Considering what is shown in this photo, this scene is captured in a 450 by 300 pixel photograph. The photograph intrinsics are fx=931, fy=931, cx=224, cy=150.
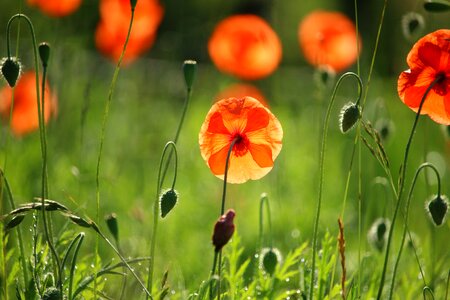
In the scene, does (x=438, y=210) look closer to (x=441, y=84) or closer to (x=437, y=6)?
(x=441, y=84)

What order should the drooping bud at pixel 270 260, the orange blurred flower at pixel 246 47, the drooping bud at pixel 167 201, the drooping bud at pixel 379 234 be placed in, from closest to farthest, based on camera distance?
the drooping bud at pixel 167 201 < the drooping bud at pixel 270 260 < the drooping bud at pixel 379 234 < the orange blurred flower at pixel 246 47

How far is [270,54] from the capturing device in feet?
15.3

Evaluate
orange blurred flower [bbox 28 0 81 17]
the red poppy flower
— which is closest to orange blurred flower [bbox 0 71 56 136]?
orange blurred flower [bbox 28 0 81 17]

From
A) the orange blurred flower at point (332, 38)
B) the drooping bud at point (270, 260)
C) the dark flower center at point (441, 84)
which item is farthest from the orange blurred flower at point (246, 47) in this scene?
the dark flower center at point (441, 84)

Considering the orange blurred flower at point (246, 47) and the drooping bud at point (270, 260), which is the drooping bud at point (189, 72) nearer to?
the drooping bud at point (270, 260)

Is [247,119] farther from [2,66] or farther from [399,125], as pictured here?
[399,125]

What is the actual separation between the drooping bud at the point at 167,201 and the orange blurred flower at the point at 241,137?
0.15m

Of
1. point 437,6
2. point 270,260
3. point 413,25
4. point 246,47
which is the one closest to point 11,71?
point 270,260

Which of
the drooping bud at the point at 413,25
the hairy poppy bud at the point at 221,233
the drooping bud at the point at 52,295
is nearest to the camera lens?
the hairy poppy bud at the point at 221,233

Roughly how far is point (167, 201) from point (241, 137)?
25cm

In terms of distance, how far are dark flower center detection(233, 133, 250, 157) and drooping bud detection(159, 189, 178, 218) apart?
0.66 feet

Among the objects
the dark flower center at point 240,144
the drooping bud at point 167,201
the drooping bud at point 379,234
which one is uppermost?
the dark flower center at point 240,144

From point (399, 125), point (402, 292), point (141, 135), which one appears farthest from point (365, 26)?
point (402, 292)

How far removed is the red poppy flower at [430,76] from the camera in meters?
1.94
